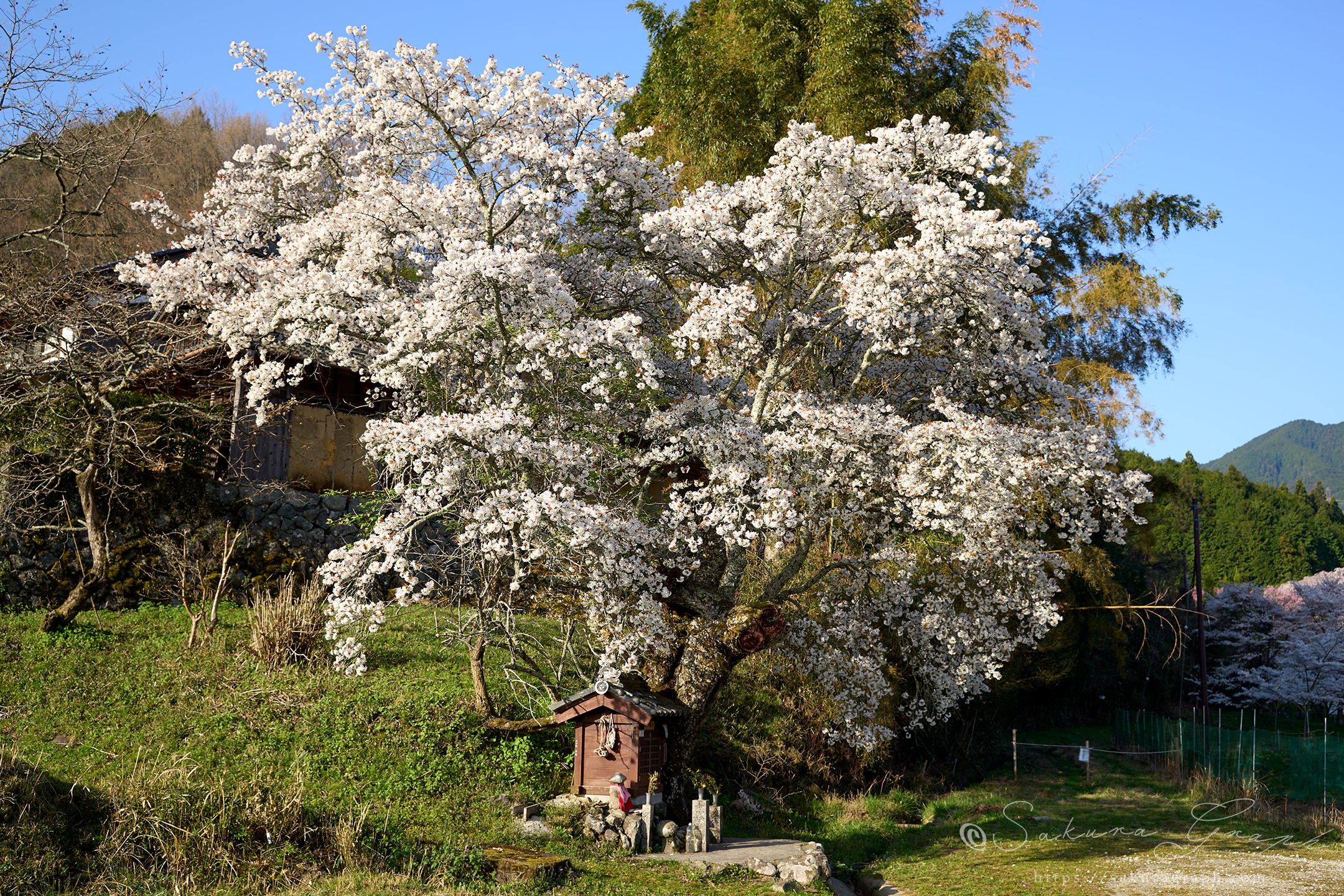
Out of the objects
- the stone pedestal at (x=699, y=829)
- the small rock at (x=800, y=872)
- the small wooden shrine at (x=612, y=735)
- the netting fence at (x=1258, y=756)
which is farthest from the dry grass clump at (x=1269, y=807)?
the small wooden shrine at (x=612, y=735)

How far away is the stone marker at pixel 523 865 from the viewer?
30.4 feet

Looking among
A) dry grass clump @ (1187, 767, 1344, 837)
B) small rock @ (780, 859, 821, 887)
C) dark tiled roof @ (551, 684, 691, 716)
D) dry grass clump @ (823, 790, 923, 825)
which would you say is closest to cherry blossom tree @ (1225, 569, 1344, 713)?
dry grass clump @ (1187, 767, 1344, 837)

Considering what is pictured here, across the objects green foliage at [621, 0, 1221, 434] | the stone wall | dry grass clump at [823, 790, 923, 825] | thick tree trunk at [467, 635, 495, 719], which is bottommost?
dry grass clump at [823, 790, 923, 825]

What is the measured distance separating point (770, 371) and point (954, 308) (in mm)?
2534

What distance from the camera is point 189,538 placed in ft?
50.6

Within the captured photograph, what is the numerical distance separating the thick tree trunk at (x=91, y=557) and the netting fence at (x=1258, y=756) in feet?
71.6

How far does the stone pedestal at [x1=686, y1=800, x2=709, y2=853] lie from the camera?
1108 cm

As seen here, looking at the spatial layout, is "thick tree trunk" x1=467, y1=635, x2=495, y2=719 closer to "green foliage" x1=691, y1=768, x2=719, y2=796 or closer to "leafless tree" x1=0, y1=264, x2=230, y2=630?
"green foliage" x1=691, y1=768, x2=719, y2=796

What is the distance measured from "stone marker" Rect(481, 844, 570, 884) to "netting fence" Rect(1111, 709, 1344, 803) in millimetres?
15992

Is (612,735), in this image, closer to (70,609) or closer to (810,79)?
(70,609)

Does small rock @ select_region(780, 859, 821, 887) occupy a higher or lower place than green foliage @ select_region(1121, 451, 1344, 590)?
lower

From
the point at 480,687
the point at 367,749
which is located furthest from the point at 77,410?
the point at 480,687

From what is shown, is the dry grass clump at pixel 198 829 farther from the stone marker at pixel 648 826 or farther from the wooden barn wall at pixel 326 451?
the wooden barn wall at pixel 326 451

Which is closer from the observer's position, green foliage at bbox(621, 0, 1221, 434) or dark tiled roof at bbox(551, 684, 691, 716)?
dark tiled roof at bbox(551, 684, 691, 716)
